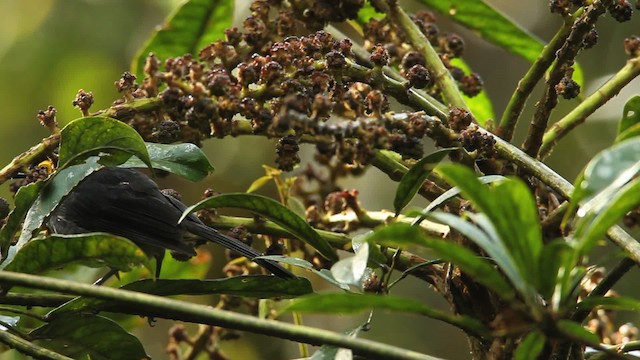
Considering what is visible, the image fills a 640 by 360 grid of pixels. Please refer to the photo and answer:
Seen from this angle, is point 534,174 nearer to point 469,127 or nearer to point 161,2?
point 469,127

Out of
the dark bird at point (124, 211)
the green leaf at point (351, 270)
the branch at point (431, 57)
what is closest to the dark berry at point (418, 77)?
the branch at point (431, 57)

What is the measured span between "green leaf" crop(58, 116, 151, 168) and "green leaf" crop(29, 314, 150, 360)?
0.84ft

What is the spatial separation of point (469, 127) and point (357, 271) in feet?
1.40

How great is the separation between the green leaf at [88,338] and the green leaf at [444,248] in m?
0.57

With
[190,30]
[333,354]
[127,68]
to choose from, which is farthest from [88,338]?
[127,68]

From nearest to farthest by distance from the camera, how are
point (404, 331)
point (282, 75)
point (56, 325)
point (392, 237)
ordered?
point (392, 237), point (56, 325), point (282, 75), point (404, 331)

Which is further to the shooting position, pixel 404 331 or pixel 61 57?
pixel 404 331

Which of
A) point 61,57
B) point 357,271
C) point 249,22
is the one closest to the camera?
point 357,271

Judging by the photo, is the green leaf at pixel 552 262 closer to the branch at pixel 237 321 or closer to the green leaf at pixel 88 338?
the branch at pixel 237 321

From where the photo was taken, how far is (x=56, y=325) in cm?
139

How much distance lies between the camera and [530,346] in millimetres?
1063

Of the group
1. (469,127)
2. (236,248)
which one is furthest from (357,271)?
(236,248)

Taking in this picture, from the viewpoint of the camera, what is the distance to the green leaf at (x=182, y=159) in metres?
1.56

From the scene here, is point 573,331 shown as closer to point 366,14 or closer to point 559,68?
point 559,68
